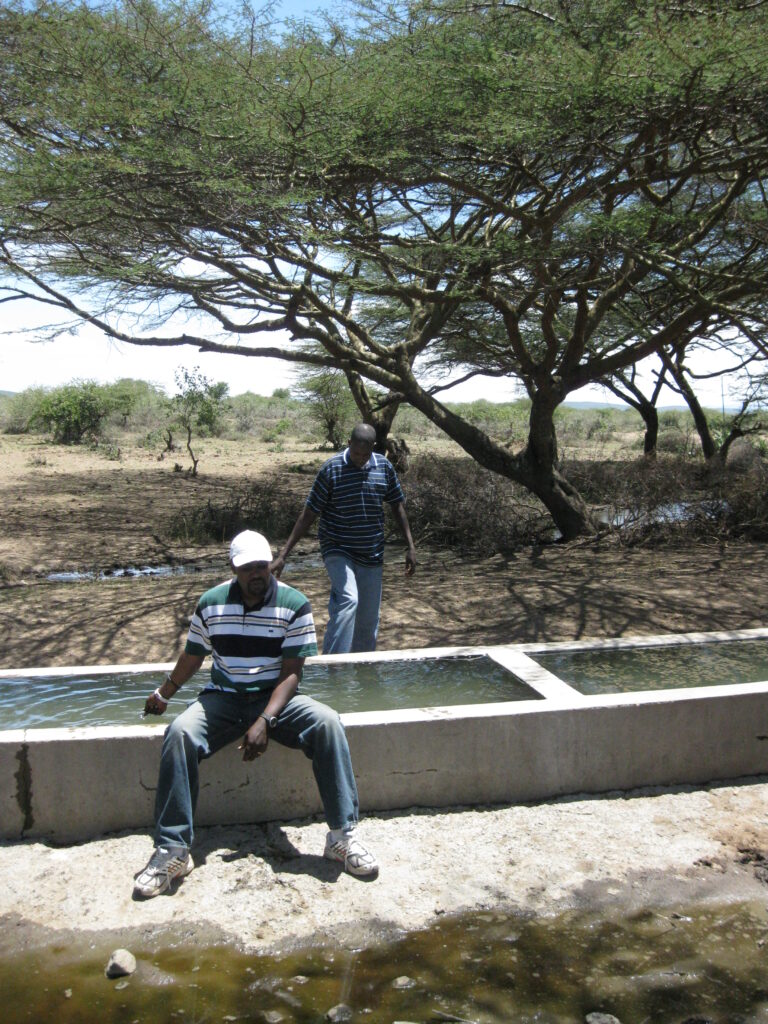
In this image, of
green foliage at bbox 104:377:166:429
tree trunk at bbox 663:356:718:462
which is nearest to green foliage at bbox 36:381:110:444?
green foliage at bbox 104:377:166:429

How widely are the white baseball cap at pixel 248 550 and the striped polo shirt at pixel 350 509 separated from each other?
1705 mm

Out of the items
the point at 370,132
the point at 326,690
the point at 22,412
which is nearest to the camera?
the point at 326,690

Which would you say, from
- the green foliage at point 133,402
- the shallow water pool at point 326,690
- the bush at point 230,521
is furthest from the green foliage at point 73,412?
the shallow water pool at point 326,690

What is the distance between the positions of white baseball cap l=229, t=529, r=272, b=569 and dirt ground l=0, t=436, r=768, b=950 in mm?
1105

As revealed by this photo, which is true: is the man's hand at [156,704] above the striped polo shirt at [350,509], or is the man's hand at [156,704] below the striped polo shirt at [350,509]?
below

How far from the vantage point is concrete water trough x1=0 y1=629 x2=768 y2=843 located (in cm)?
376

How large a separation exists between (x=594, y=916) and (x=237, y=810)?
1481mm

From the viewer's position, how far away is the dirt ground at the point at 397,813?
10.8 feet

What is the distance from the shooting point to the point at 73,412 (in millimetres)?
25359

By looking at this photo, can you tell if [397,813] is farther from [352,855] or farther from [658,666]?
[658,666]

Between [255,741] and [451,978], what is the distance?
1.11m

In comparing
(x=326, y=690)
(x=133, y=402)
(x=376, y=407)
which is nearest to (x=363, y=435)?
(x=326, y=690)

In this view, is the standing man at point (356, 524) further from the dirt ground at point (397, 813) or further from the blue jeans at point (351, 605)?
the dirt ground at point (397, 813)

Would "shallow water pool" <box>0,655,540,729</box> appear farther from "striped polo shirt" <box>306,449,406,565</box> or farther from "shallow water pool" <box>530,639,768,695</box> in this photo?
"striped polo shirt" <box>306,449,406,565</box>
